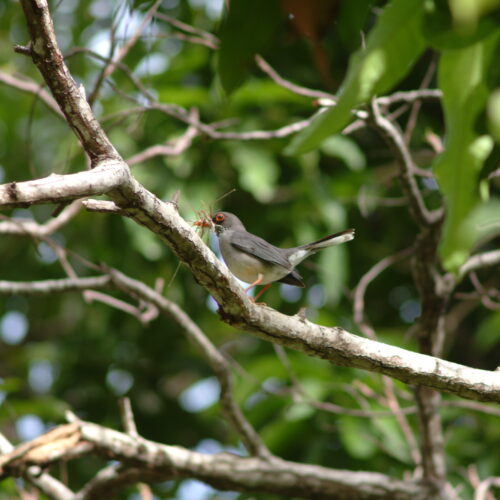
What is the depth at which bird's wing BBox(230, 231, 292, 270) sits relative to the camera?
4.03 metres

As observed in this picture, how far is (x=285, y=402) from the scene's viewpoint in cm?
542

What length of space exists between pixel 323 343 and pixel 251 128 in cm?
323

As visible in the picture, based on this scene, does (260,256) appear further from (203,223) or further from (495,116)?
(495,116)

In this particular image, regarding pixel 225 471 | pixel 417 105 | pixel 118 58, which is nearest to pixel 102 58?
pixel 118 58

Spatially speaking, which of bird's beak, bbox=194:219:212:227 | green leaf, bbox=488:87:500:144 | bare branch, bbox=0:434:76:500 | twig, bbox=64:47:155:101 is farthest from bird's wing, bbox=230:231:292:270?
green leaf, bbox=488:87:500:144

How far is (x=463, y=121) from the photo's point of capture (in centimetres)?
79

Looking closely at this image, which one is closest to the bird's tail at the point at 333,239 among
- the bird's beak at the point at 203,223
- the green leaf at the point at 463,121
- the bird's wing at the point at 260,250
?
the bird's wing at the point at 260,250

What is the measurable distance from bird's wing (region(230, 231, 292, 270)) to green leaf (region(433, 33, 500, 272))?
3.19m

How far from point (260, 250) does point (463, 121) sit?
3281 millimetres

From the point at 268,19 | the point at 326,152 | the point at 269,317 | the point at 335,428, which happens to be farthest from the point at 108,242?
the point at 268,19

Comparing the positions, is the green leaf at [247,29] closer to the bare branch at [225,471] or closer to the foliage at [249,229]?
the foliage at [249,229]

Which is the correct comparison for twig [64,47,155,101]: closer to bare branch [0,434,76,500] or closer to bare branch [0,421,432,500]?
bare branch [0,421,432,500]

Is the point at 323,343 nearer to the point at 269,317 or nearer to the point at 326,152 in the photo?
the point at 269,317

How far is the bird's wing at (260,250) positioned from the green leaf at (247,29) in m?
3.23
